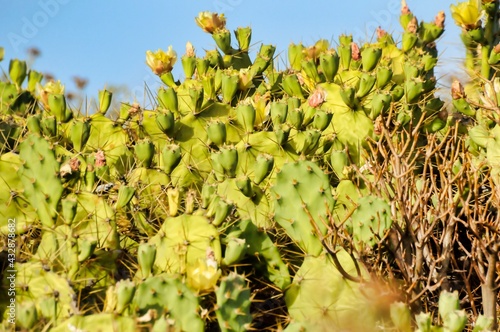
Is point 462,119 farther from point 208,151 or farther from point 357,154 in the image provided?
point 208,151

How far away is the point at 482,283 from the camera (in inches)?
143

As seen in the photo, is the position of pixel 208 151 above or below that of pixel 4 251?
above

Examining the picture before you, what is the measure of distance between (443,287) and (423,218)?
1.16 ft

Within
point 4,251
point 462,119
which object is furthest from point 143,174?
point 462,119

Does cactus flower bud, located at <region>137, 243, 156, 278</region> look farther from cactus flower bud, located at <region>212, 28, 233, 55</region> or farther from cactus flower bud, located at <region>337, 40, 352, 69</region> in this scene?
cactus flower bud, located at <region>212, 28, 233, 55</region>

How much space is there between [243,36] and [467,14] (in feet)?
5.31

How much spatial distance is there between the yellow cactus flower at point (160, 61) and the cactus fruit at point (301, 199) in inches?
66.9

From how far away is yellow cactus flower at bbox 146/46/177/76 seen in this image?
16.0 feet

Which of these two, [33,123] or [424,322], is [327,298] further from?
[33,123]

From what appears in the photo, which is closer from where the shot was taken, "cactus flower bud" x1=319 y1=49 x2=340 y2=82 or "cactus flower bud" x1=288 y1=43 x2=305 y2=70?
"cactus flower bud" x1=319 y1=49 x2=340 y2=82

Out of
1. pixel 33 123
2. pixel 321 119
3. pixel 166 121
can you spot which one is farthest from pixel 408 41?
pixel 33 123

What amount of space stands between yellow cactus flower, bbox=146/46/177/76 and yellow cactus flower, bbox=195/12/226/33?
0.61m

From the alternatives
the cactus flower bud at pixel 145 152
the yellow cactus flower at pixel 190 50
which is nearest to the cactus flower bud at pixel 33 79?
the yellow cactus flower at pixel 190 50

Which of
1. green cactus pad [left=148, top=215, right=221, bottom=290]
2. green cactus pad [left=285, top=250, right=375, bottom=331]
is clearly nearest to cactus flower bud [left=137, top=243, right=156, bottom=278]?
green cactus pad [left=148, top=215, right=221, bottom=290]
